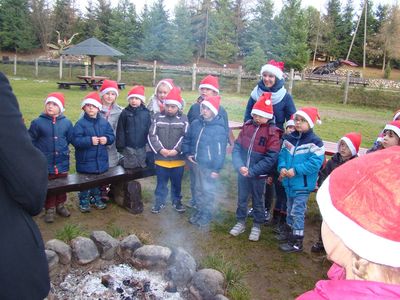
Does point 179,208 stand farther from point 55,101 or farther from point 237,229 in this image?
point 55,101

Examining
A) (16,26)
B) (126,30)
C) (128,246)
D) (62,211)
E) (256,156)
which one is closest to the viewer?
(128,246)

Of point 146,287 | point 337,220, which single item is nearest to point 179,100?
point 146,287

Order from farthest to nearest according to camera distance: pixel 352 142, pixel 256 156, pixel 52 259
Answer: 1. pixel 256 156
2. pixel 352 142
3. pixel 52 259

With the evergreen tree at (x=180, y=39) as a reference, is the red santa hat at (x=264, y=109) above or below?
A: below

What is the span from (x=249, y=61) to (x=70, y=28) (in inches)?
836

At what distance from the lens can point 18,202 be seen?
52.9 inches

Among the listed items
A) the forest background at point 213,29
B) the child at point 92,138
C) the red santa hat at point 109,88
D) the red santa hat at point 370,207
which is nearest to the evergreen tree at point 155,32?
the forest background at point 213,29

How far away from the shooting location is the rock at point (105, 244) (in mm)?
2916

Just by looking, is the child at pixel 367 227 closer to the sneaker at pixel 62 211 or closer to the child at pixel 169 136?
the child at pixel 169 136

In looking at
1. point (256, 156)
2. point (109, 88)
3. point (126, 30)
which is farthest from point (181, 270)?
point (126, 30)

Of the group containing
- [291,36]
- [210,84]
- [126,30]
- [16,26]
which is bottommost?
[210,84]

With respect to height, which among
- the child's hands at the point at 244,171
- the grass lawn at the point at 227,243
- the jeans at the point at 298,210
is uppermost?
the child's hands at the point at 244,171

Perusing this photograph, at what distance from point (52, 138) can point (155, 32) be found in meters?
21.9

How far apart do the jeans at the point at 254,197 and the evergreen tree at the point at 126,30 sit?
75.2 ft
